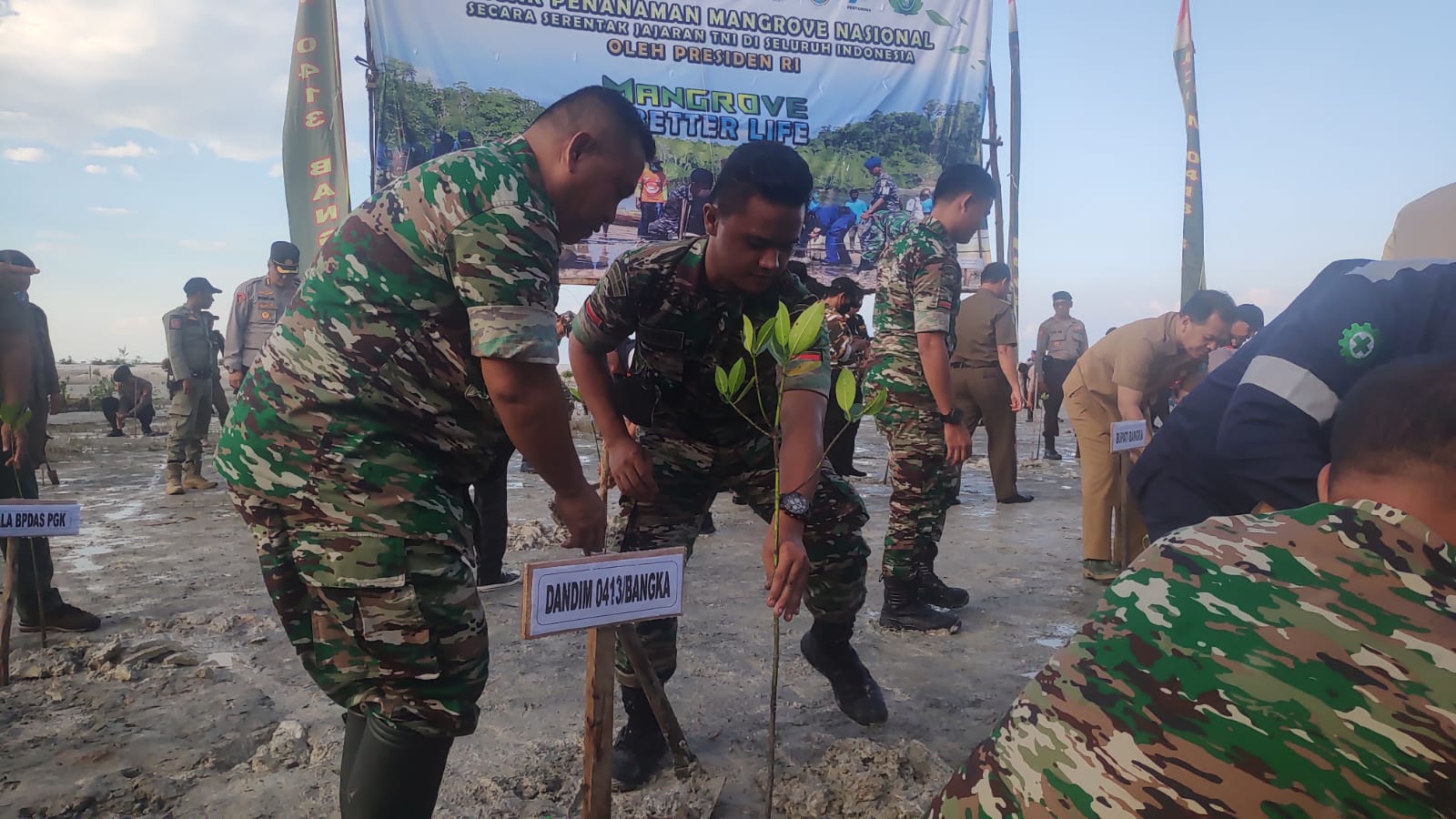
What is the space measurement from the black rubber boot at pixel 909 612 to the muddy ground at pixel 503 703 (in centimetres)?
8

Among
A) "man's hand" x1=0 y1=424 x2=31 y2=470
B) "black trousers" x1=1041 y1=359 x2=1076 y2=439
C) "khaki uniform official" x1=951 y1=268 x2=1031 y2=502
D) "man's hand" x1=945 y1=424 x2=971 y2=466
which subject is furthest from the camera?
"black trousers" x1=1041 y1=359 x2=1076 y2=439

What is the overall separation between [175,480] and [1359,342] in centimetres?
Answer: 815

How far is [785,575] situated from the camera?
180cm

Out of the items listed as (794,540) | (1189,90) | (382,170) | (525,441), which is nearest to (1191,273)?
(1189,90)

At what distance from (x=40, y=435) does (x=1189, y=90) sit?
40.8ft

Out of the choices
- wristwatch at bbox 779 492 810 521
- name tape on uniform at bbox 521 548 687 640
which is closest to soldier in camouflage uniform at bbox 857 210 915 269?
wristwatch at bbox 779 492 810 521

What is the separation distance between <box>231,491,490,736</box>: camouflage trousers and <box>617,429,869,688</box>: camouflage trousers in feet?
2.77

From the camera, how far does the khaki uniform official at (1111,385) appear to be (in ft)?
13.1

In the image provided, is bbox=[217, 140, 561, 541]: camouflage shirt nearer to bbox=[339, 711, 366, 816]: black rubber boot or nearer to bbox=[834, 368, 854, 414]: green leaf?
bbox=[339, 711, 366, 816]: black rubber boot

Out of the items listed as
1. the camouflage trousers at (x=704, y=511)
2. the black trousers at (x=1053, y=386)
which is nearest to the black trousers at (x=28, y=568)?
the camouflage trousers at (x=704, y=511)

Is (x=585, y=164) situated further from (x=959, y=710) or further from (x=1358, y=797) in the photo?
(x=959, y=710)

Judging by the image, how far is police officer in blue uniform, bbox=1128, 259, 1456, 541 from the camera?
1544 millimetres

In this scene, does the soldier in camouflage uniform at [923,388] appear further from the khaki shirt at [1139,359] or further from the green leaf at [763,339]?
the green leaf at [763,339]

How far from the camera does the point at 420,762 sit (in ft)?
4.76
